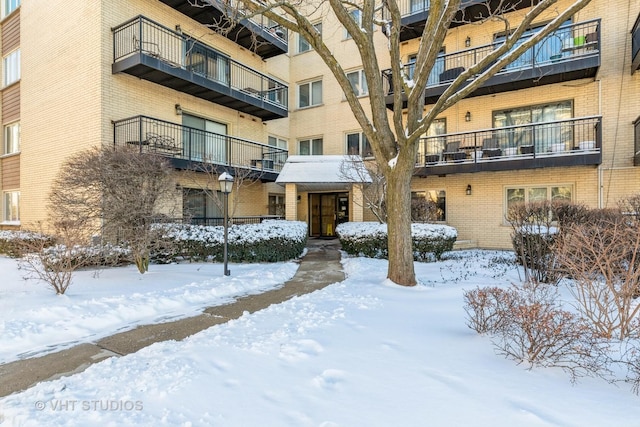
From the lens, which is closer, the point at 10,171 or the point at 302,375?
the point at 302,375

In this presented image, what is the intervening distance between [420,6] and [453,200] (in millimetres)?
8493

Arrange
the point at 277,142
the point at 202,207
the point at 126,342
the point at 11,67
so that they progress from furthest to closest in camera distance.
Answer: the point at 277,142
the point at 11,67
the point at 202,207
the point at 126,342

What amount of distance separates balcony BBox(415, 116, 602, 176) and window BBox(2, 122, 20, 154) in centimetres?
1732

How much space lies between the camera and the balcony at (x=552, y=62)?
11195 mm

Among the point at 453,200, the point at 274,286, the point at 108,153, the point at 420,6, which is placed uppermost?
the point at 420,6

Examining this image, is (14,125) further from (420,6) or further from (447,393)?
(447,393)

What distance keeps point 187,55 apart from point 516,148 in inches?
502

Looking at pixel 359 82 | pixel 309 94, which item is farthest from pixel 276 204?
pixel 359 82

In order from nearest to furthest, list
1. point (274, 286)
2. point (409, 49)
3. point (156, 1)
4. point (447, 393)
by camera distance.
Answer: point (447, 393)
point (274, 286)
point (156, 1)
point (409, 49)

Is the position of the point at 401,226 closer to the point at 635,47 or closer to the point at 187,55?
the point at 635,47

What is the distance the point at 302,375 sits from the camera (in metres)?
3.11

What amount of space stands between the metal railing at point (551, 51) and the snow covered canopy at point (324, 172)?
12.3 feet

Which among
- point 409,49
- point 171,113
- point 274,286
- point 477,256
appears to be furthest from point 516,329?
point 409,49

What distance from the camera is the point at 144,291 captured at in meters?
6.31
